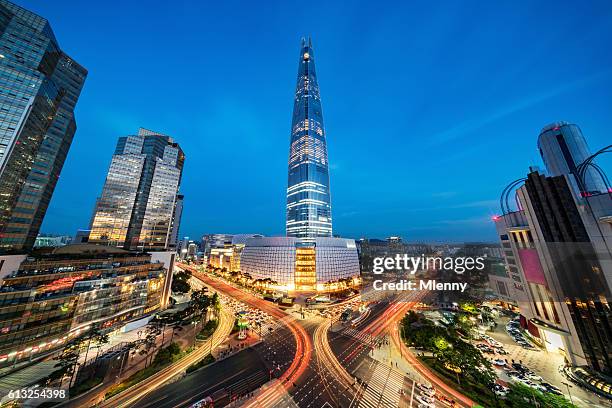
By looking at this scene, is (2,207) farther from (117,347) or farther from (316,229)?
(316,229)

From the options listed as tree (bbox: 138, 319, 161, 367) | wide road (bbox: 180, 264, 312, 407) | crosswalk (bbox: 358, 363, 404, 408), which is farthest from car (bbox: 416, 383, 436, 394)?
tree (bbox: 138, 319, 161, 367)

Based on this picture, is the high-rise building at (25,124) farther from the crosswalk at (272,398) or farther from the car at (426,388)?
the car at (426,388)

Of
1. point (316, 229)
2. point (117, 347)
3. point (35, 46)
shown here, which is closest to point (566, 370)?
point (117, 347)

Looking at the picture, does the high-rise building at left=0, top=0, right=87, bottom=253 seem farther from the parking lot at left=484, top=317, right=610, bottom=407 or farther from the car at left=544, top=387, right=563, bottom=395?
the car at left=544, top=387, right=563, bottom=395

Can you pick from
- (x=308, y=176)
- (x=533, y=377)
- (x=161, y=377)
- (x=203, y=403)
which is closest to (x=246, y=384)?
(x=203, y=403)

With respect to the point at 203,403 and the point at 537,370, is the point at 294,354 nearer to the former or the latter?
the point at 203,403

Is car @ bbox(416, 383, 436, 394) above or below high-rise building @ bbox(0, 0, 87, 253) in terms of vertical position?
below
